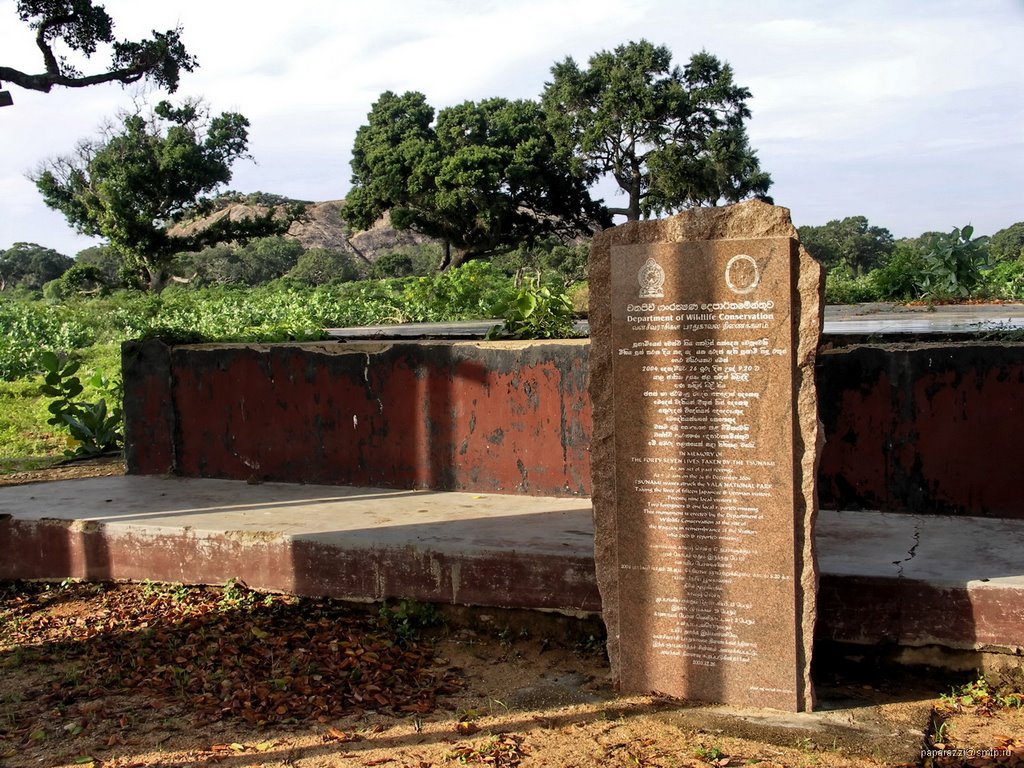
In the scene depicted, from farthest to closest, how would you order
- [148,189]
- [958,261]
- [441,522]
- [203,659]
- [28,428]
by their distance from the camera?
[148,189] < [958,261] < [28,428] < [441,522] < [203,659]

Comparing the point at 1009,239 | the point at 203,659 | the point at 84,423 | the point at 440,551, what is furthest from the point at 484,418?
the point at 1009,239

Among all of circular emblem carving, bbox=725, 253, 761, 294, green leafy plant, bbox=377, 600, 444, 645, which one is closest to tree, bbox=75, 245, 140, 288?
green leafy plant, bbox=377, 600, 444, 645

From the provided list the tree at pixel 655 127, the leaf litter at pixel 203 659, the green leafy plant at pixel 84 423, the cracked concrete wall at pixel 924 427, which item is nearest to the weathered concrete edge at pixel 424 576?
the leaf litter at pixel 203 659

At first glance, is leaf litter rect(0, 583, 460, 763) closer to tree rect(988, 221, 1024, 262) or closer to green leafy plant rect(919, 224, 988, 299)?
green leafy plant rect(919, 224, 988, 299)

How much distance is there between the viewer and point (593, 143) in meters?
36.6

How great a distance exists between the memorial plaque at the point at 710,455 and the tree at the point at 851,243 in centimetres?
4474

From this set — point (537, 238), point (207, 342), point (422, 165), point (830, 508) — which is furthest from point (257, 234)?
point (830, 508)

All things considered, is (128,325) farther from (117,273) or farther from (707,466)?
(117,273)

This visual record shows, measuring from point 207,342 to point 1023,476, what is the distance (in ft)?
16.3

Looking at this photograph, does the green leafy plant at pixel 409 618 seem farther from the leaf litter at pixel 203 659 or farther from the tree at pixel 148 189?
the tree at pixel 148 189

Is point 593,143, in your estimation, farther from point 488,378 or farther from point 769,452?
point 769,452

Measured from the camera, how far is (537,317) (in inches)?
240

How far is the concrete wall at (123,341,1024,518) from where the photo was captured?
15.8 feet

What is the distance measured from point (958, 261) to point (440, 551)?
12231mm
